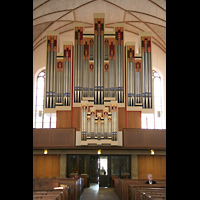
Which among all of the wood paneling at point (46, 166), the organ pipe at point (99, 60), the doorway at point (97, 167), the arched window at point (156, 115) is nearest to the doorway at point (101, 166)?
the doorway at point (97, 167)

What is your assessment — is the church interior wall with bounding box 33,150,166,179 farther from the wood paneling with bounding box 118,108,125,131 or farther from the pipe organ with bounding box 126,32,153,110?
the pipe organ with bounding box 126,32,153,110

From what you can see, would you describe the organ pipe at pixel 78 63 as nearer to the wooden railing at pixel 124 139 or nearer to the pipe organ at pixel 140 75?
the wooden railing at pixel 124 139

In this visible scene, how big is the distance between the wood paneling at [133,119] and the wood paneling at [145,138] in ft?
3.48

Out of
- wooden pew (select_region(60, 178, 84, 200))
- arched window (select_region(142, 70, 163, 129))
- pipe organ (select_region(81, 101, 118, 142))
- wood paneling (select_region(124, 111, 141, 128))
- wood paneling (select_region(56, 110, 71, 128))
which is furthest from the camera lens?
arched window (select_region(142, 70, 163, 129))

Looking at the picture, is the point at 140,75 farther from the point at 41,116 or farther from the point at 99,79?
the point at 41,116

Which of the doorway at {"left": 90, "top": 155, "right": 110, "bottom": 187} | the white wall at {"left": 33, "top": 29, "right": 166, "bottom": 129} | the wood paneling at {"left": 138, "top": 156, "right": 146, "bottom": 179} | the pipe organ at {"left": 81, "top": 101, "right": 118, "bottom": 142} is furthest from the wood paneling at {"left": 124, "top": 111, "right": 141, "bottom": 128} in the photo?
the white wall at {"left": 33, "top": 29, "right": 166, "bottom": 129}

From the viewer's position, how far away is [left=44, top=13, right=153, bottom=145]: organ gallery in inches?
574

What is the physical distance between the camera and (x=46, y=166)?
16.7 metres

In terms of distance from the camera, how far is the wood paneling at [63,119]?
641 inches

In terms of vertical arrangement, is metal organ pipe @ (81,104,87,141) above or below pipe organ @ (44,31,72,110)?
below

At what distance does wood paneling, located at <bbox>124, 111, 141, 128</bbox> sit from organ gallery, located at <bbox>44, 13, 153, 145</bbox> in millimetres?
654

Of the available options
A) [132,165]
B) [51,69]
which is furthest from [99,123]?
[51,69]

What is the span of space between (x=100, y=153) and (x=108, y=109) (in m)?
2.56
